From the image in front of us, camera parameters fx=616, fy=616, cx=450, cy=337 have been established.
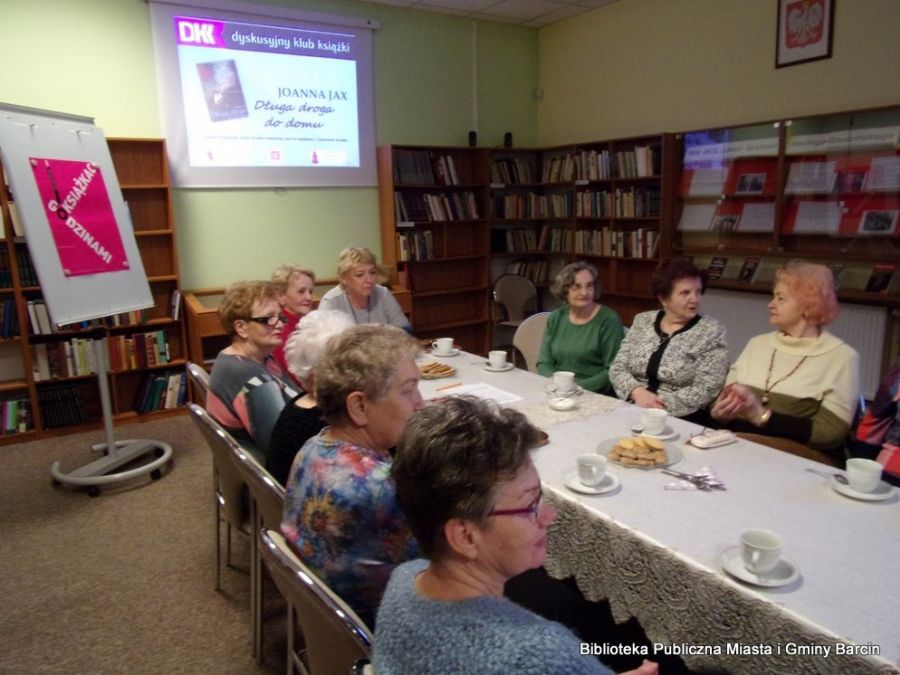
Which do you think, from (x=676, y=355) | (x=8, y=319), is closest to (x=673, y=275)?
(x=676, y=355)

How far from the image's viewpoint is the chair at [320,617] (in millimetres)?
1027

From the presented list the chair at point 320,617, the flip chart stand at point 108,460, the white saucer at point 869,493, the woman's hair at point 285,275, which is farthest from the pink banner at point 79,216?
the white saucer at point 869,493

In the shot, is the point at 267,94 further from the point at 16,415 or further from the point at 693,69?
the point at 693,69

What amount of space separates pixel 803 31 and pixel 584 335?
2966 mm

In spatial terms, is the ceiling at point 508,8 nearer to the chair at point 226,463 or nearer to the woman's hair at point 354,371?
the chair at point 226,463

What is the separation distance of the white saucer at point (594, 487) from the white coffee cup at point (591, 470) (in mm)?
11

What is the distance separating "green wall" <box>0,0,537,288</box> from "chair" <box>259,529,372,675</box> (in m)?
4.20

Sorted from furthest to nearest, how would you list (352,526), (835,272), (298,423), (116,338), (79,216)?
(116,338) → (835,272) → (79,216) → (298,423) → (352,526)

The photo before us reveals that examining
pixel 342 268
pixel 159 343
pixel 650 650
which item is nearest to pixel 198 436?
pixel 159 343

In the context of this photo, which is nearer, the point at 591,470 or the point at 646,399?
the point at 591,470

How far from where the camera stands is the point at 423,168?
5.66 metres

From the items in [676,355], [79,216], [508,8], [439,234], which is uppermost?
[508,8]

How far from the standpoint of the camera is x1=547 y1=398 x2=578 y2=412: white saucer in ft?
7.44

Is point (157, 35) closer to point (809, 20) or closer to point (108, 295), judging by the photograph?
point (108, 295)
